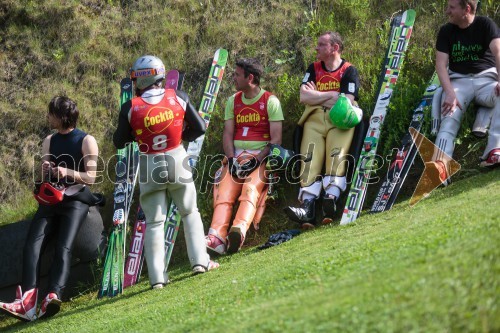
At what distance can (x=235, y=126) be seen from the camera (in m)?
7.90

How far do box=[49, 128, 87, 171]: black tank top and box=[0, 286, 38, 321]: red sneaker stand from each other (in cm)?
122

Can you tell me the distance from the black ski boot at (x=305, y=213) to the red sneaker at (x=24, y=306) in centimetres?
240

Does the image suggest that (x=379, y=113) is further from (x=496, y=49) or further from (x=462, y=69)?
(x=496, y=49)

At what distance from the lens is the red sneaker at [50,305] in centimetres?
630

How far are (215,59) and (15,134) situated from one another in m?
2.71

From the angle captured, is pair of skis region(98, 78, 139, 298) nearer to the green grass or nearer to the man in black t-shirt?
the green grass

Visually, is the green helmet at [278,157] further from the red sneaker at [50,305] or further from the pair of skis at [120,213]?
the red sneaker at [50,305]

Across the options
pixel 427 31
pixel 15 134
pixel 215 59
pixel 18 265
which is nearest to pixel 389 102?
pixel 427 31

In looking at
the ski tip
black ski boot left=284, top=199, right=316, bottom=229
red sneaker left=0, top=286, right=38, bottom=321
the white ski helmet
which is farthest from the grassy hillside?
the white ski helmet

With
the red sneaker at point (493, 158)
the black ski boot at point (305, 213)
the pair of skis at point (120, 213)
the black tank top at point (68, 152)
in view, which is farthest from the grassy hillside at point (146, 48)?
the black tank top at point (68, 152)

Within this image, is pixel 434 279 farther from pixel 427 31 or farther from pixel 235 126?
pixel 427 31

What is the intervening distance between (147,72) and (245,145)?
172 centimetres

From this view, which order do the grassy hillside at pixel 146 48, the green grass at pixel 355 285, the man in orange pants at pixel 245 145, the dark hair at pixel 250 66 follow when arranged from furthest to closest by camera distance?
the grassy hillside at pixel 146 48 → the dark hair at pixel 250 66 → the man in orange pants at pixel 245 145 → the green grass at pixel 355 285

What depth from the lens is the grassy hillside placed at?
866 cm
